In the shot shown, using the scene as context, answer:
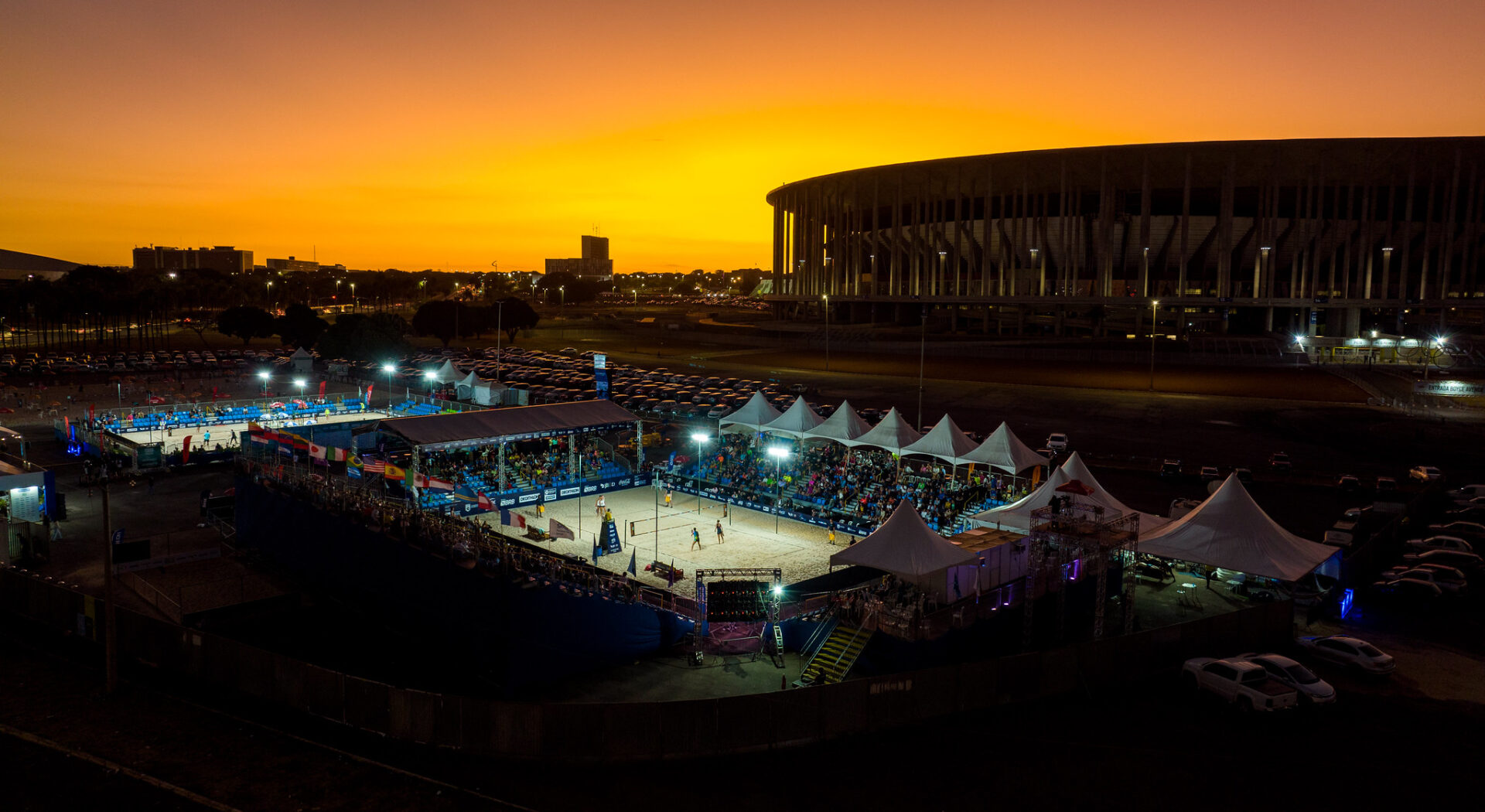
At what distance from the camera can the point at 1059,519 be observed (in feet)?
66.7

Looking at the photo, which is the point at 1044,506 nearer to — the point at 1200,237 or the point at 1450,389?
the point at 1450,389

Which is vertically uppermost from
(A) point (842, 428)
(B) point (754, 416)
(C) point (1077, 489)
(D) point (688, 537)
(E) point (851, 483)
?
(C) point (1077, 489)

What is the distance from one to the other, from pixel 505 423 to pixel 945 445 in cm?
1522

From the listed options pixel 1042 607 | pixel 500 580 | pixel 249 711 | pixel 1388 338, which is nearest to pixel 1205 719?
pixel 1042 607

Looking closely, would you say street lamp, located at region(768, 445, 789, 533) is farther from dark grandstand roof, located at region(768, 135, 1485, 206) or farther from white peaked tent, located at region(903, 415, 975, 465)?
dark grandstand roof, located at region(768, 135, 1485, 206)

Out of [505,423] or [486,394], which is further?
[486,394]

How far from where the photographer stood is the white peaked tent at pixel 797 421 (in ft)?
116

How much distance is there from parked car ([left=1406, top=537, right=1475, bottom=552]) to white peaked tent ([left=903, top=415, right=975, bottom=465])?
1273 centimetres

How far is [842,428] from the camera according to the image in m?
34.4

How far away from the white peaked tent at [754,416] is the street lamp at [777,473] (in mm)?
1482

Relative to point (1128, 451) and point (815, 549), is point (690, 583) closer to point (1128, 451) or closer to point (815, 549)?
point (815, 549)

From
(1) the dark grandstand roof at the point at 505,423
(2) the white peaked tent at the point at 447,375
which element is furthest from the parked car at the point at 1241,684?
(2) the white peaked tent at the point at 447,375

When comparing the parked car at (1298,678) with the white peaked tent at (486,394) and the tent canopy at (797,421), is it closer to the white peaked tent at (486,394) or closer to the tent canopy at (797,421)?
the tent canopy at (797,421)

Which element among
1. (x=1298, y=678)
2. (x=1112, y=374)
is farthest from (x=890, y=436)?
(x=1112, y=374)
